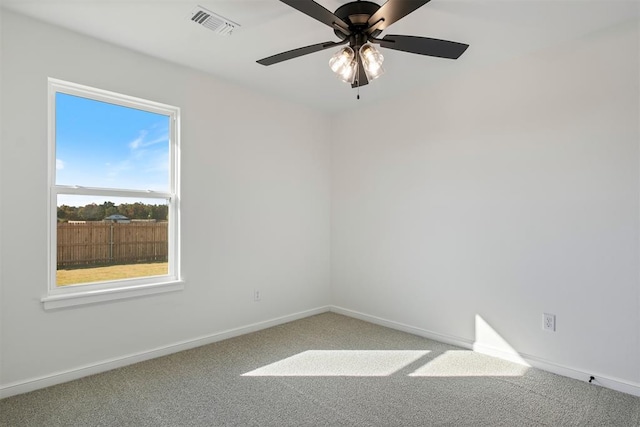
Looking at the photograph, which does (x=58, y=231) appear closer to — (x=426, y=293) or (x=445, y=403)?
(x=445, y=403)

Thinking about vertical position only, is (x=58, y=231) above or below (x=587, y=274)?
above


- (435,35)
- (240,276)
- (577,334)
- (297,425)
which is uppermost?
(435,35)

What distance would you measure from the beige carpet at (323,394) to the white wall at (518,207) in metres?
0.39

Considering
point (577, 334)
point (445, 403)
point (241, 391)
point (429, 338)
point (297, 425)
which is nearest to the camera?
point (297, 425)

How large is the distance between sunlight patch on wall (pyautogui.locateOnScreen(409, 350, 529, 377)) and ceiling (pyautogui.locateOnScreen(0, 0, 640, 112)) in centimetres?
248

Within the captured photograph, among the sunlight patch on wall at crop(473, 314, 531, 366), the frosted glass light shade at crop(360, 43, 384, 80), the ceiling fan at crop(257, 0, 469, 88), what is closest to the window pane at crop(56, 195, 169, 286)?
the ceiling fan at crop(257, 0, 469, 88)

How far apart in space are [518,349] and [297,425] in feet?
6.39

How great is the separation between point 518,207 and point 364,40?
74.9 inches

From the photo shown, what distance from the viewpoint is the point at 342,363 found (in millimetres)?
2910

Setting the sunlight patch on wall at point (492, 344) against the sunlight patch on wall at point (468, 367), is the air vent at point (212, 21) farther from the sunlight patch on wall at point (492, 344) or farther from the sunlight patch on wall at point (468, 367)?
the sunlight patch on wall at point (492, 344)

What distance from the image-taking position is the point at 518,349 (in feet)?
9.60

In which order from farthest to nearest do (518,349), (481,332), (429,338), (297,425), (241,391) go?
(429,338) < (481,332) < (518,349) < (241,391) < (297,425)

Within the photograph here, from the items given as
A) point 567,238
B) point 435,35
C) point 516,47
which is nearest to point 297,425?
point 567,238

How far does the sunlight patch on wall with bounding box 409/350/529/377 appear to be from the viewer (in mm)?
2721
